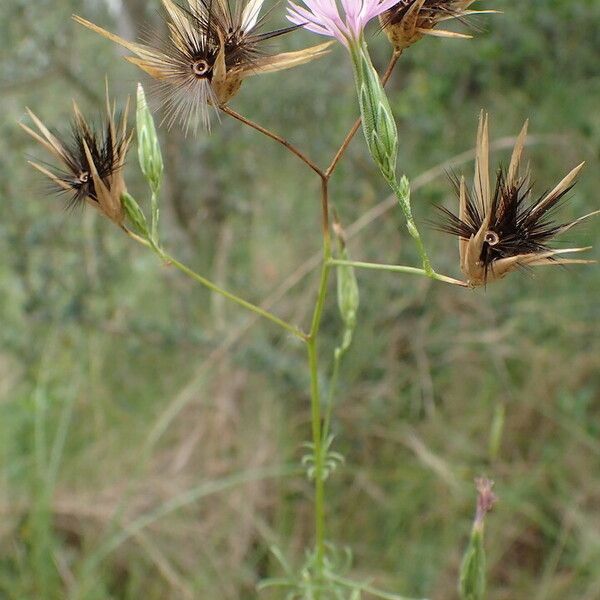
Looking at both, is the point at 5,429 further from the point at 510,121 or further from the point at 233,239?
the point at 510,121

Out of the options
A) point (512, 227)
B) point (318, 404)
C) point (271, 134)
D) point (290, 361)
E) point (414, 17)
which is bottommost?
point (318, 404)

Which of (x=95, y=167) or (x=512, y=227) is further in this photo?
(x=95, y=167)

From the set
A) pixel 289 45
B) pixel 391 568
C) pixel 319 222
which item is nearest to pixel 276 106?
pixel 289 45

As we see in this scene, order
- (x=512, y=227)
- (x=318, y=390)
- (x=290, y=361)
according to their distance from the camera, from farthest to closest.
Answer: (x=290, y=361) → (x=318, y=390) → (x=512, y=227)

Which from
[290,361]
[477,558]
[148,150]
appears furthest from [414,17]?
[290,361]

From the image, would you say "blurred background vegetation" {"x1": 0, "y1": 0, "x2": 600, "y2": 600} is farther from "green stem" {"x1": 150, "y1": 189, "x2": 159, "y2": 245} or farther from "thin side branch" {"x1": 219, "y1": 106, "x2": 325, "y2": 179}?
"thin side branch" {"x1": 219, "y1": 106, "x2": 325, "y2": 179}

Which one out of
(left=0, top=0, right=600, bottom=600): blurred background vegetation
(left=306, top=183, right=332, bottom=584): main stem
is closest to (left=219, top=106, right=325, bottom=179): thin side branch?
(left=306, top=183, right=332, bottom=584): main stem

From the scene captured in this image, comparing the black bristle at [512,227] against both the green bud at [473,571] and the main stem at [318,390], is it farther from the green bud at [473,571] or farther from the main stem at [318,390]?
the green bud at [473,571]

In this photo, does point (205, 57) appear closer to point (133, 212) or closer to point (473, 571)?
point (133, 212)
